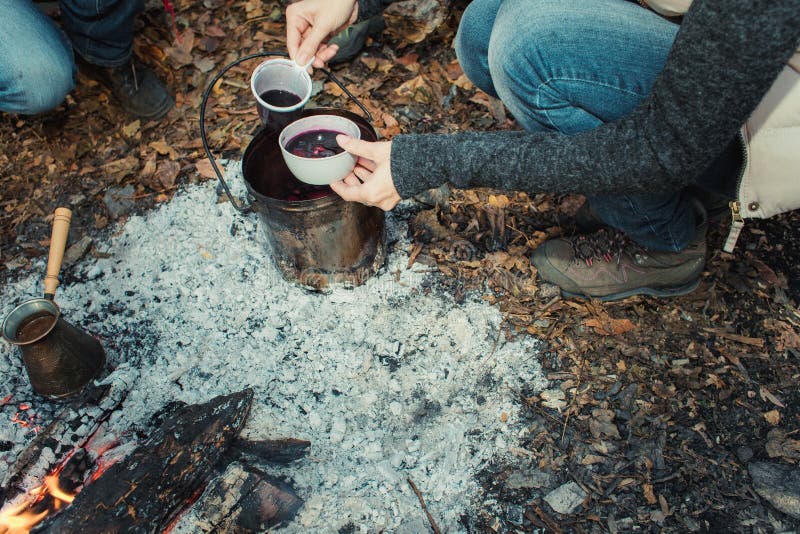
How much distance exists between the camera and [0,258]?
3062 mm

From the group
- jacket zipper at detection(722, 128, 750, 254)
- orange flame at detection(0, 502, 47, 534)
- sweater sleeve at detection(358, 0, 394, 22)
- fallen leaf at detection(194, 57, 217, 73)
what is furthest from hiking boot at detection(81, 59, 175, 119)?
jacket zipper at detection(722, 128, 750, 254)

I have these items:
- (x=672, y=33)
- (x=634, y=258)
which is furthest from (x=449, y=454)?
(x=672, y=33)

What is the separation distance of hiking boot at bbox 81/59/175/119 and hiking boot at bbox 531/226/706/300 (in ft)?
8.89

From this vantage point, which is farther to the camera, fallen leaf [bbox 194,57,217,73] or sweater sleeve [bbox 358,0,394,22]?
fallen leaf [bbox 194,57,217,73]

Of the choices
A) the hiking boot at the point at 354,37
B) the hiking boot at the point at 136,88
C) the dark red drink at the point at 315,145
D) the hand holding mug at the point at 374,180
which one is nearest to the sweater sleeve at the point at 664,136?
the hand holding mug at the point at 374,180

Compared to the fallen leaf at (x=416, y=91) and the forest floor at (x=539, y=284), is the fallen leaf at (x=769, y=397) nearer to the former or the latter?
the forest floor at (x=539, y=284)

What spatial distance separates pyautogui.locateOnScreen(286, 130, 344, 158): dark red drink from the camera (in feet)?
7.35

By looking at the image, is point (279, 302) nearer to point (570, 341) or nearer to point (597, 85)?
point (570, 341)

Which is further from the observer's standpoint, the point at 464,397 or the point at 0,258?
the point at 0,258

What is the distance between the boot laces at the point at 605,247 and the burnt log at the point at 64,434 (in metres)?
2.25

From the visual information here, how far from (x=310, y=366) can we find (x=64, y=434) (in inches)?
42.0

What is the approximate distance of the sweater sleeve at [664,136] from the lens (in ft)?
4.41

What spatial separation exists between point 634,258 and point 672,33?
1091 millimetres

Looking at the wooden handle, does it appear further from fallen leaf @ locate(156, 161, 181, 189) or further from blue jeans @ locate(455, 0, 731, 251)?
blue jeans @ locate(455, 0, 731, 251)
